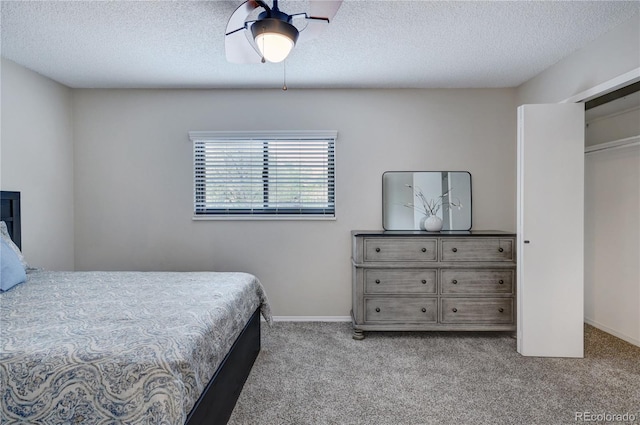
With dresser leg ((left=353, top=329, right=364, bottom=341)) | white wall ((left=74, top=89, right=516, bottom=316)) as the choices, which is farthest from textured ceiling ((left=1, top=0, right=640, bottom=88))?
dresser leg ((left=353, top=329, right=364, bottom=341))

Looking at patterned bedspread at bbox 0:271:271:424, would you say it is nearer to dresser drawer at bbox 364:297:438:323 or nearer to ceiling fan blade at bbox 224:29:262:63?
dresser drawer at bbox 364:297:438:323

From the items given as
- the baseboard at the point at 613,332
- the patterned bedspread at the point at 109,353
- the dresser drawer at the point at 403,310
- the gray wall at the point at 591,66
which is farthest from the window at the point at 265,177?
the baseboard at the point at 613,332

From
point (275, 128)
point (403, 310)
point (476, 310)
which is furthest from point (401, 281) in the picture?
point (275, 128)

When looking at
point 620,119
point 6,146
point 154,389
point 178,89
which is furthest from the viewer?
point 178,89

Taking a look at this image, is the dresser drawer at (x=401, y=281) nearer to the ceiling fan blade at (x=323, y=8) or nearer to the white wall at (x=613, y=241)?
the white wall at (x=613, y=241)

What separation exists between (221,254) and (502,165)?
3.28 metres

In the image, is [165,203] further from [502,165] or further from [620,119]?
[620,119]

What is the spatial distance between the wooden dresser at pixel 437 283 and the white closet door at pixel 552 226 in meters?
0.40

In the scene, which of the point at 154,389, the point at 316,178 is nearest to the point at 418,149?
the point at 316,178

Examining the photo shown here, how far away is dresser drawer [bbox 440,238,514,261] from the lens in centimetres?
314

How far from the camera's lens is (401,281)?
3170 mm

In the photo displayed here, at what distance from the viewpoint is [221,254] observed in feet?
12.1

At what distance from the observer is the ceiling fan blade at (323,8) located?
172 centimetres

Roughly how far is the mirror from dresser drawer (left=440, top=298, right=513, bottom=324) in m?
0.83
